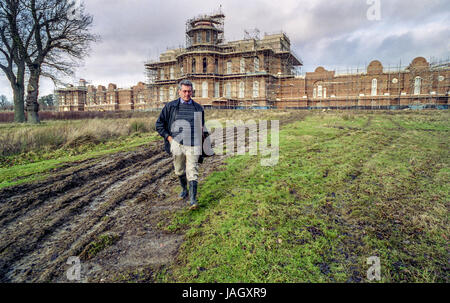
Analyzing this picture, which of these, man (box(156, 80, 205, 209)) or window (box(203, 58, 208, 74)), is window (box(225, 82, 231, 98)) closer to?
window (box(203, 58, 208, 74))

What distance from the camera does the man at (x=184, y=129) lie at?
4262mm

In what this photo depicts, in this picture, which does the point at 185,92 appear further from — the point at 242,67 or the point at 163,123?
the point at 242,67

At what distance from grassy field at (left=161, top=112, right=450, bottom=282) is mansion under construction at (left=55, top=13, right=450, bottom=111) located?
3480 centimetres

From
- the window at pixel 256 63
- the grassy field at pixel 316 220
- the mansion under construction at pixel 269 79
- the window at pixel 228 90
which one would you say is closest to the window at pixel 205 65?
the mansion under construction at pixel 269 79

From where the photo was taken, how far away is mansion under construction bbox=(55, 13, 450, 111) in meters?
34.1

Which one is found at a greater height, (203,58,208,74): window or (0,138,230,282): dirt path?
(203,58,208,74): window

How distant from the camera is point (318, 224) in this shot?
11.2 feet

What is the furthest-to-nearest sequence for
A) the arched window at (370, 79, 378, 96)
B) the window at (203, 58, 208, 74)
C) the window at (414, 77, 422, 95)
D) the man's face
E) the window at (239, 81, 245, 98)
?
1. the window at (203, 58, 208, 74)
2. the window at (239, 81, 245, 98)
3. the arched window at (370, 79, 378, 96)
4. the window at (414, 77, 422, 95)
5. the man's face

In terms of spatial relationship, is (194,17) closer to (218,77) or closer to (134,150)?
(218,77)

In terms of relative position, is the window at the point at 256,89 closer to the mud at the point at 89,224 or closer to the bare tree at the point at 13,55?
the bare tree at the point at 13,55

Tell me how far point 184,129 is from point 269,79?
38.5 m

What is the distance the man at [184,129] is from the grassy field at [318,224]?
2.68ft

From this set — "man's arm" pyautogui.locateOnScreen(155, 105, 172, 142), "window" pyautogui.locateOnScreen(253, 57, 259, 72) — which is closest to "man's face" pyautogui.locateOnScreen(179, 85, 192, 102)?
"man's arm" pyautogui.locateOnScreen(155, 105, 172, 142)

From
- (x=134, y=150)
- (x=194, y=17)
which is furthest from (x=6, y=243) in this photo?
(x=194, y=17)
